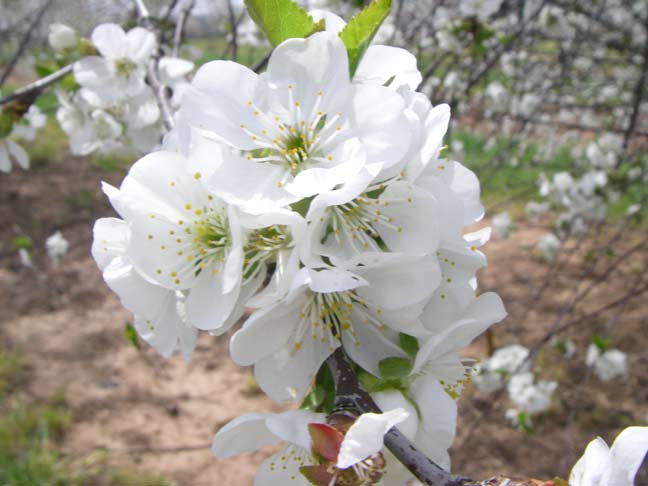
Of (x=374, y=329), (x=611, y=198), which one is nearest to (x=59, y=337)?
(x=611, y=198)

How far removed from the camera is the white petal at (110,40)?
1482 millimetres

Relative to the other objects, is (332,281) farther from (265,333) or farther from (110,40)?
(110,40)

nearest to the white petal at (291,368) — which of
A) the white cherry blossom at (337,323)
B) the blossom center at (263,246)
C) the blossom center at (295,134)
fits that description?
the white cherry blossom at (337,323)

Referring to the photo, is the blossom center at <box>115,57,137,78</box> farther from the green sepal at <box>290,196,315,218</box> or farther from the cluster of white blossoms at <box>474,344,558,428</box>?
the cluster of white blossoms at <box>474,344,558,428</box>

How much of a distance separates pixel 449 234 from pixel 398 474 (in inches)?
12.0

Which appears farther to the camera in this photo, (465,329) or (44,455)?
(44,455)

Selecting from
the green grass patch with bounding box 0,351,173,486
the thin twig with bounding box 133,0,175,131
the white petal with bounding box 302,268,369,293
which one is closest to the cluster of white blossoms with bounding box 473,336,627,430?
the green grass patch with bounding box 0,351,173,486

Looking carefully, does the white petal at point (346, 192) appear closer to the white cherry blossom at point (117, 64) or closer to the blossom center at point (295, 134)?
the blossom center at point (295, 134)

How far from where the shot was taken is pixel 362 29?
0.74 m

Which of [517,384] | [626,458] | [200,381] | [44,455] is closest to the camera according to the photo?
[626,458]

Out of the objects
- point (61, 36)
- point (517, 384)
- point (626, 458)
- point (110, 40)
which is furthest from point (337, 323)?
point (517, 384)

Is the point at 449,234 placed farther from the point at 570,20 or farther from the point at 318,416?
the point at 570,20

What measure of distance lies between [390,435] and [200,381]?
360 centimetres

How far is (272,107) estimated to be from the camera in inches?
31.5
